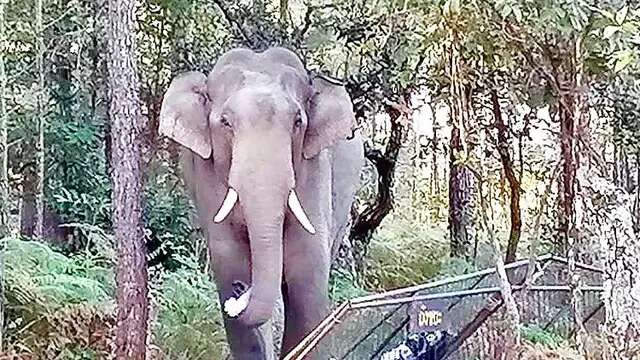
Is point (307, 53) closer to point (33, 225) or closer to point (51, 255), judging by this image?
point (51, 255)

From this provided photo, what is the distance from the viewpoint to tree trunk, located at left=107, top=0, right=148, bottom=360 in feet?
15.7

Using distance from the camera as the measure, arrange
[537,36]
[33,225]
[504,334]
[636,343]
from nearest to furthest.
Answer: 1. [636,343]
2. [537,36]
3. [504,334]
4. [33,225]

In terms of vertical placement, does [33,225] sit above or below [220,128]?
below

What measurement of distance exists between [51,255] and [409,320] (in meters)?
3.03

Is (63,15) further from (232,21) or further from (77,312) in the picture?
(77,312)

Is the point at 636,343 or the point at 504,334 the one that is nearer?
the point at 636,343

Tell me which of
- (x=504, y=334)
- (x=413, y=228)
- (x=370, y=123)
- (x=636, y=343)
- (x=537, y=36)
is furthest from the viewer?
(x=413, y=228)

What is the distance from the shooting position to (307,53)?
6.70m

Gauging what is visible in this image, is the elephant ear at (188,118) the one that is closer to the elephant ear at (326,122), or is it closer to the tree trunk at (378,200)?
Answer: the elephant ear at (326,122)

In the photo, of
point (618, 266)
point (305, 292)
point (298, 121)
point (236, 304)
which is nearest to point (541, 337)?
point (305, 292)

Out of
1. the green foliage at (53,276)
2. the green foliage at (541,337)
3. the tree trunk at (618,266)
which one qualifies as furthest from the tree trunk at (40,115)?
the tree trunk at (618,266)

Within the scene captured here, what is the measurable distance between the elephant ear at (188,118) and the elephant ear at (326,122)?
412 mm

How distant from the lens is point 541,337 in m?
6.32

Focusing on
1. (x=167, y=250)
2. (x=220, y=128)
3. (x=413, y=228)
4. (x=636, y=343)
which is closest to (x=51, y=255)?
(x=167, y=250)
